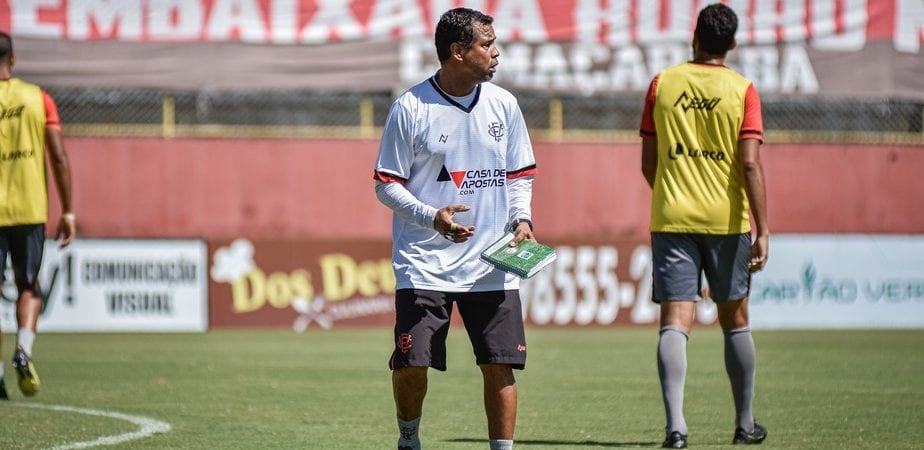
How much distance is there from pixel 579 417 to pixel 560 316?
30.3ft

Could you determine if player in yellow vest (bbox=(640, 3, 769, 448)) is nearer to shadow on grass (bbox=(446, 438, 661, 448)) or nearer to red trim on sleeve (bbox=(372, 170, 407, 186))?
shadow on grass (bbox=(446, 438, 661, 448))

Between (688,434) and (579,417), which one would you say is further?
(579,417)

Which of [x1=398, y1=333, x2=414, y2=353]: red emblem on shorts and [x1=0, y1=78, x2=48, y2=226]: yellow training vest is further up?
[x1=0, y1=78, x2=48, y2=226]: yellow training vest

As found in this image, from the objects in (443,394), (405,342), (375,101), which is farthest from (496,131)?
(375,101)

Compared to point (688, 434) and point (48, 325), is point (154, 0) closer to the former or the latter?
point (48, 325)

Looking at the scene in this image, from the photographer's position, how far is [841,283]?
18625mm

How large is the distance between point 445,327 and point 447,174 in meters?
0.61

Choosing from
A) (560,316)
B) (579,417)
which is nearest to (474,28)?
(579,417)

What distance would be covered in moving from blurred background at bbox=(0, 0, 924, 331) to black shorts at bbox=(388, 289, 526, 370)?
14190 mm

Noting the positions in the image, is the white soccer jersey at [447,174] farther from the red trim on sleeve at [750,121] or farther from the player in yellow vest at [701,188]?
the red trim on sleeve at [750,121]

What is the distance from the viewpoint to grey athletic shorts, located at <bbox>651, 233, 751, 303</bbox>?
741 centimetres

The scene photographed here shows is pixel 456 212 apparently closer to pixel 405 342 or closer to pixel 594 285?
pixel 405 342

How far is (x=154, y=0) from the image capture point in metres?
21.2

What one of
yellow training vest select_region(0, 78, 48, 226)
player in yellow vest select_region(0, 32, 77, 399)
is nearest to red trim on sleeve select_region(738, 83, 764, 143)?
player in yellow vest select_region(0, 32, 77, 399)
